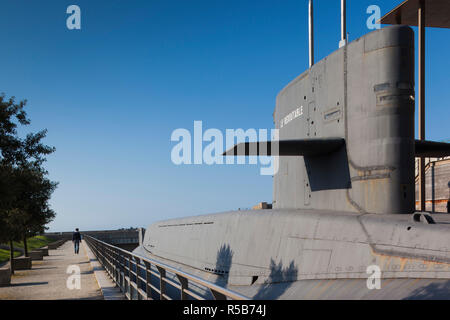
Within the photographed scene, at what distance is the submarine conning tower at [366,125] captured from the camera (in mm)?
6613

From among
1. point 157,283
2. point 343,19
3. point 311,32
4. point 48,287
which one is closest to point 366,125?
point 343,19

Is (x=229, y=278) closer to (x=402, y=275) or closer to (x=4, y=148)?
(x=402, y=275)

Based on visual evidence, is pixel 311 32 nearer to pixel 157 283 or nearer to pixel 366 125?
pixel 366 125

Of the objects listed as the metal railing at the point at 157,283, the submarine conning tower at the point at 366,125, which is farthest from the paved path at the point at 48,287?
the submarine conning tower at the point at 366,125

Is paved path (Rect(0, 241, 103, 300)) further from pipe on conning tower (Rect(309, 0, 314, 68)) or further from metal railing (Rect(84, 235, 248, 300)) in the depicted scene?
pipe on conning tower (Rect(309, 0, 314, 68))

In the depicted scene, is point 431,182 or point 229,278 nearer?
point 229,278

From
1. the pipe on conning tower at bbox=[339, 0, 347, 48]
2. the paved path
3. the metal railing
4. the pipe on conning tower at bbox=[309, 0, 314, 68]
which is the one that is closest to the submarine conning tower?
the pipe on conning tower at bbox=[339, 0, 347, 48]

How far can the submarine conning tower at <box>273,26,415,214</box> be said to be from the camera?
6613 mm

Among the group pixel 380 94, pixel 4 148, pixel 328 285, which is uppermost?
pixel 380 94

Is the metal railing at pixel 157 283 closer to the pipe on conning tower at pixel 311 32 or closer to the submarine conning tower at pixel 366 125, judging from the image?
the submarine conning tower at pixel 366 125

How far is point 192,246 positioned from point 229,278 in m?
3.79

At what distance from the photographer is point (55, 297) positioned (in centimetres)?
941
